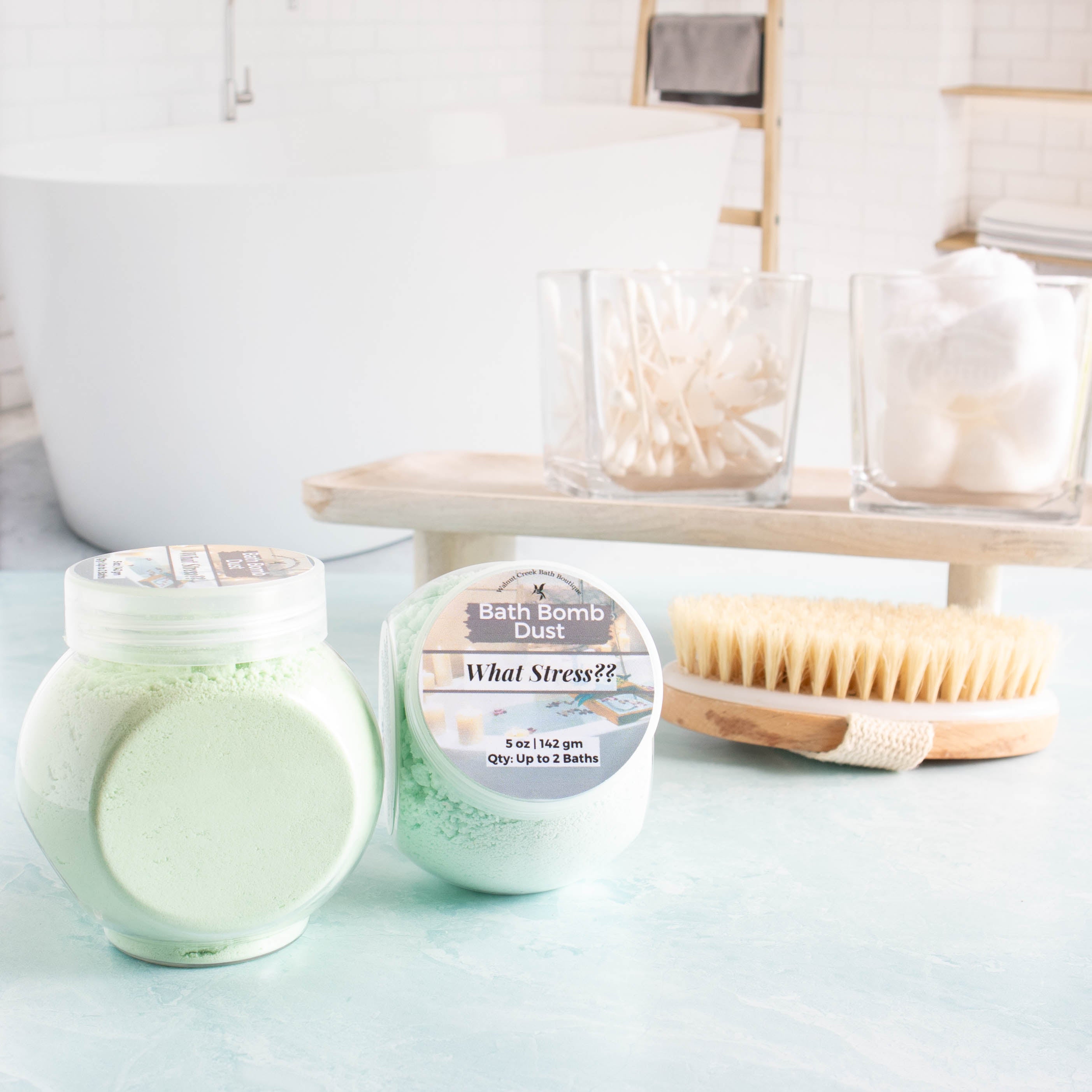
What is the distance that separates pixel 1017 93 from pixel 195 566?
3.02 m

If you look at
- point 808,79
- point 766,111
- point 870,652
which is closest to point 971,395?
point 870,652

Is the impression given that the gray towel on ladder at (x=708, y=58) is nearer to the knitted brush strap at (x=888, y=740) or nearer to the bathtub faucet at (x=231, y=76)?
the bathtub faucet at (x=231, y=76)

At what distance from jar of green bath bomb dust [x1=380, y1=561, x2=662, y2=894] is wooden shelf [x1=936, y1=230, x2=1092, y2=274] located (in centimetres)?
240

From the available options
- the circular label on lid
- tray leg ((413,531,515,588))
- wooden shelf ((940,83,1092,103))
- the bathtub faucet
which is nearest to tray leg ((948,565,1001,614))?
tray leg ((413,531,515,588))

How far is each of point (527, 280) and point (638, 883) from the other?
1.33 metres

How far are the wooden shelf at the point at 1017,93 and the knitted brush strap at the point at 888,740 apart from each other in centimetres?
268

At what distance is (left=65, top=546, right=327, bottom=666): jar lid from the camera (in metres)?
0.40

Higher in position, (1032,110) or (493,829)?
(1032,110)

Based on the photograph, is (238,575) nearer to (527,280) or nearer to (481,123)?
(527,280)

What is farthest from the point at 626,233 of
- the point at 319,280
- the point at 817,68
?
the point at 817,68

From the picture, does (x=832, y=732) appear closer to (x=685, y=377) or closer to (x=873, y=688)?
(x=873, y=688)

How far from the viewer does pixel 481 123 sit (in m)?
2.66

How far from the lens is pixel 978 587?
29.8 inches

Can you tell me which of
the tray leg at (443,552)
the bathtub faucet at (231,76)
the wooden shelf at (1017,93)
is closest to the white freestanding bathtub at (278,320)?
the bathtub faucet at (231,76)
